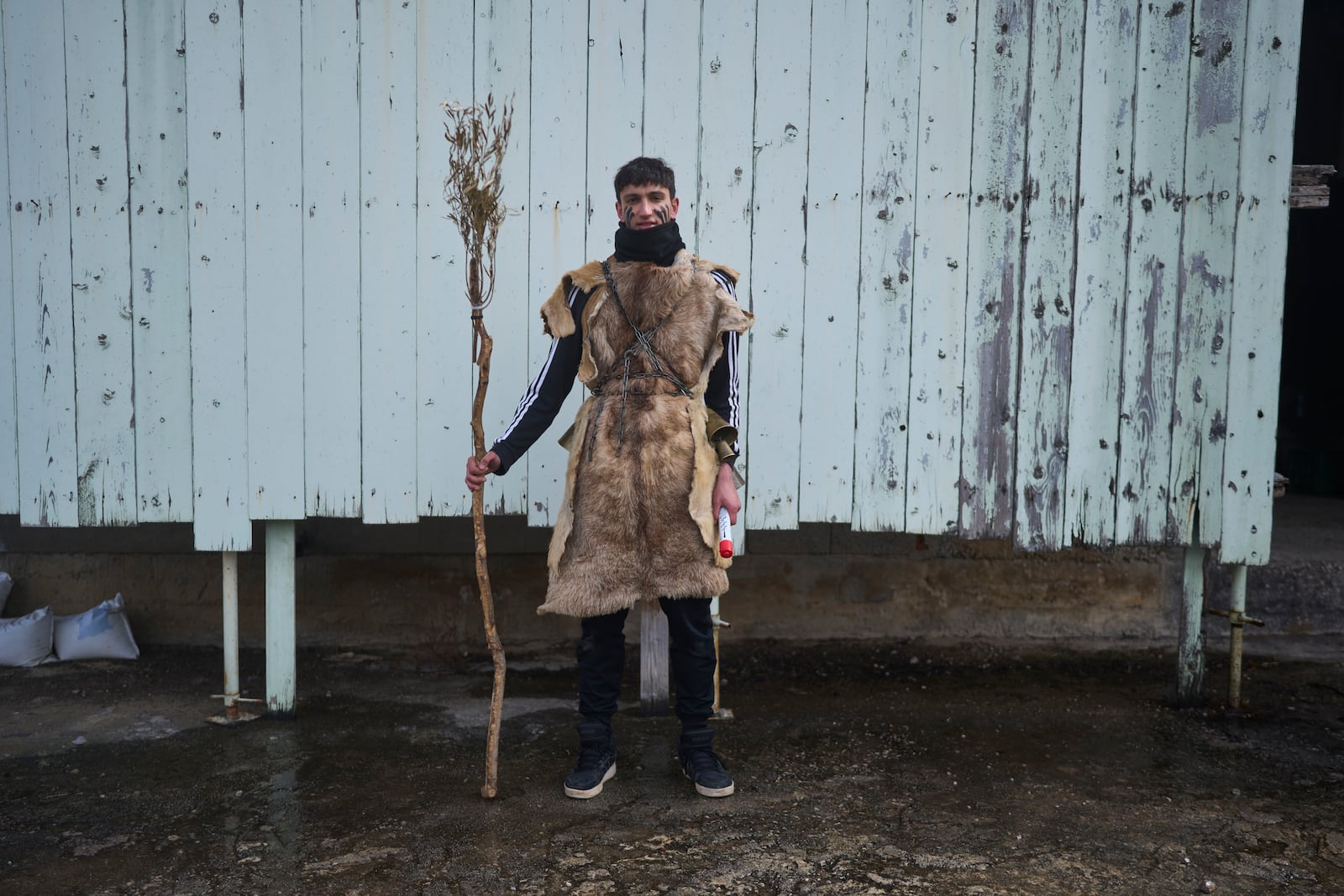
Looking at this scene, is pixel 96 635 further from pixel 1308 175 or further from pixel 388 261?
pixel 1308 175

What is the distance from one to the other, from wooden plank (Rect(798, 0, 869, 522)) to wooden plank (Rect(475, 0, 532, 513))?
0.95 m

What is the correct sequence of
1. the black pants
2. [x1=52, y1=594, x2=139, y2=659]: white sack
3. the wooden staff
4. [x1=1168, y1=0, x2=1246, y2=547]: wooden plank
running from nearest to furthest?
1. the wooden staff
2. the black pants
3. [x1=1168, y1=0, x2=1246, y2=547]: wooden plank
4. [x1=52, y1=594, x2=139, y2=659]: white sack

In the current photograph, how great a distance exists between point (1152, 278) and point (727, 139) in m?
1.61

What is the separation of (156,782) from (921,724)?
8.58ft

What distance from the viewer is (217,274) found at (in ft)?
12.0

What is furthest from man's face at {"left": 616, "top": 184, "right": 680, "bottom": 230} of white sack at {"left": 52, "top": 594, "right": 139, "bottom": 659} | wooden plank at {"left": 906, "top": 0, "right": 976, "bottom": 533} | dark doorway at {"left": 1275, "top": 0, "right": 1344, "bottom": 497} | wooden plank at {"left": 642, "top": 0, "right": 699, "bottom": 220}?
dark doorway at {"left": 1275, "top": 0, "right": 1344, "bottom": 497}

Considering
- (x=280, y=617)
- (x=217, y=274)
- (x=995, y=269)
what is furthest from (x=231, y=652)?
(x=995, y=269)

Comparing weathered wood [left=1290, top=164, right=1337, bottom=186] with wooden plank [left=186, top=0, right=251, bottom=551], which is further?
weathered wood [left=1290, top=164, right=1337, bottom=186]

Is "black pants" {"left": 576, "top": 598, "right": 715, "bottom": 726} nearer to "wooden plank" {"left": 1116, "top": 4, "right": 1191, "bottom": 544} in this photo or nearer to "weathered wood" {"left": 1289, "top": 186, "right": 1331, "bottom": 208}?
"wooden plank" {"left": 1116, "top": 4, "right": 1191, "bottom": 544}

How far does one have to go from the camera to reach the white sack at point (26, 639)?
4.39 meters

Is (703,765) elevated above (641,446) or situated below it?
below

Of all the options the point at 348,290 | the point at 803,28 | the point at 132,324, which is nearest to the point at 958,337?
the point at 803,28

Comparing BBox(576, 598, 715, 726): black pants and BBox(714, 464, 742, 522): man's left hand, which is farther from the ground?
BBox(714, 464, 742, 522): man's left hand

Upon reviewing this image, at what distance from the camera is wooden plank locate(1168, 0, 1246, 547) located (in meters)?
3.67
